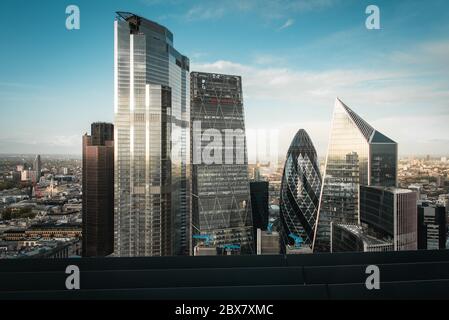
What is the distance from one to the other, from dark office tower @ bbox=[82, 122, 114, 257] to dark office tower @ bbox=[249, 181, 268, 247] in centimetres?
884

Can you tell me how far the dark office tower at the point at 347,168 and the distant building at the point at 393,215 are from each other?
767mm

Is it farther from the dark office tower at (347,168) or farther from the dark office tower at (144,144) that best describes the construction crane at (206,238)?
the dark office tower at (347,168)

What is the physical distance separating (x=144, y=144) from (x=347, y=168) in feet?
27.7

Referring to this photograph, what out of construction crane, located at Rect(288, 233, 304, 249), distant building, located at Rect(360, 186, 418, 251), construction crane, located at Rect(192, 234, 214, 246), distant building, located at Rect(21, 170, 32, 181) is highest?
distant building, located at Rect(21, 170, 32, 181)

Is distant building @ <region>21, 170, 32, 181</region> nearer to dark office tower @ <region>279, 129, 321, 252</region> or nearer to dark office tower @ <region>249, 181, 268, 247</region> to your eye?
dark office tower @ <region>249, 181, 268, 247</region>

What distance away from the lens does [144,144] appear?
14.1m

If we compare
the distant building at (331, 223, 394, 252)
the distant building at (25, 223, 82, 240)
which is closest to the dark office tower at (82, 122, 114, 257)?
the distant building at (25, 223, 82, 240)

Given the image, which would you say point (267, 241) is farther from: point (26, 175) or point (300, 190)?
point (26, 175)

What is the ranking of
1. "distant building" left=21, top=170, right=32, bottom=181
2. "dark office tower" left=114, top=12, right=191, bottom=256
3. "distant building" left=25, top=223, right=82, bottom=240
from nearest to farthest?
"distant building" left=21, top=170, right=32, bottom=181 → "distant building" left=25, top=223, right=82, bottom=240 → "dark office tower" left=114, top=12, right=191, bottom=256

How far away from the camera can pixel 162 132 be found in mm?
14430

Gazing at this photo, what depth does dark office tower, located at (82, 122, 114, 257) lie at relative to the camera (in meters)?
11.4

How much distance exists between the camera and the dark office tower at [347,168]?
11531 millimetres

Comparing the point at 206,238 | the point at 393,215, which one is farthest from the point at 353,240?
Result: the point at 206,238
